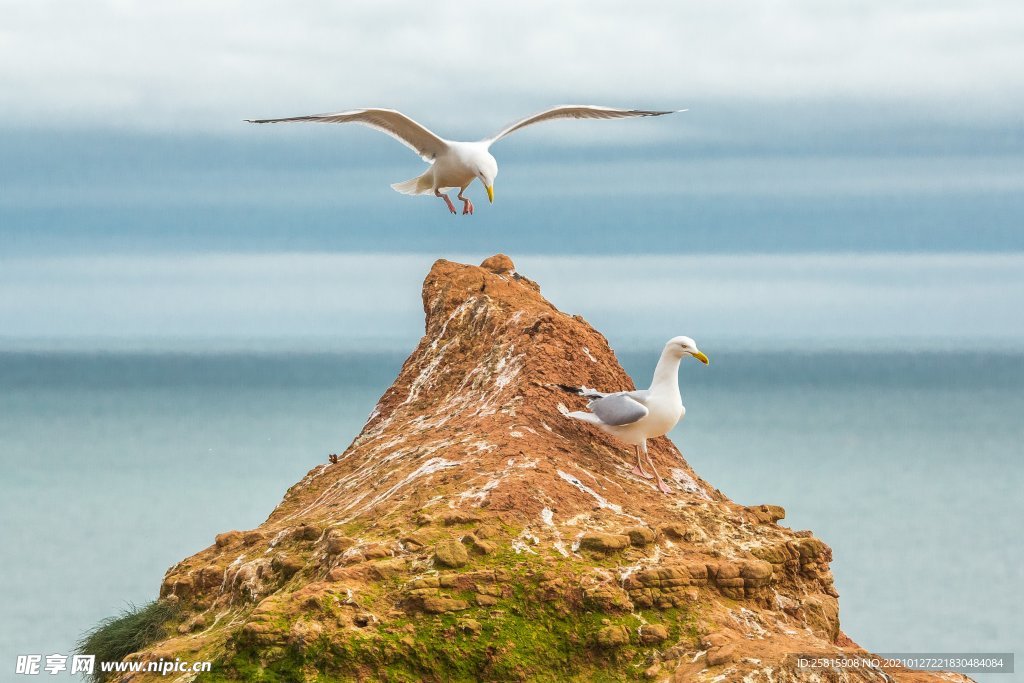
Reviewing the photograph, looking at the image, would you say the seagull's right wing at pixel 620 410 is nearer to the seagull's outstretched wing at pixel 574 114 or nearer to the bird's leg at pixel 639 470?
the bird's leg at pixel 639 470

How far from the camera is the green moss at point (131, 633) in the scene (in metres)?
16.7

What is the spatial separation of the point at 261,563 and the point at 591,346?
479 cm

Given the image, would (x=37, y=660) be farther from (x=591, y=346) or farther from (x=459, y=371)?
(x=591, y=346)

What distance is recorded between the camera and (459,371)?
62.6 feet

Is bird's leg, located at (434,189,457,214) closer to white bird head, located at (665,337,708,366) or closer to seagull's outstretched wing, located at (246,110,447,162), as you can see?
seagull's outstretched wing, located at (246,110,447,162)

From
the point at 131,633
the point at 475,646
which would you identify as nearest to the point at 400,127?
the point at 131,633

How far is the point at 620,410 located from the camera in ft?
54.5

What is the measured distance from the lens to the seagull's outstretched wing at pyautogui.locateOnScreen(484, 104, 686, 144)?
2214 centimetres

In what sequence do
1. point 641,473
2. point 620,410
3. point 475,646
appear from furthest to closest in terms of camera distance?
point 641,473, point 620,410, point 475,646

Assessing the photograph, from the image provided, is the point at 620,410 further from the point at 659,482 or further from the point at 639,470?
the point at 639,470

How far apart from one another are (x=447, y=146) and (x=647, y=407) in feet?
21.3

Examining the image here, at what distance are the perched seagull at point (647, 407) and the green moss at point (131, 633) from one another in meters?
4.55

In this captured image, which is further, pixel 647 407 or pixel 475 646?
pixel 647 407

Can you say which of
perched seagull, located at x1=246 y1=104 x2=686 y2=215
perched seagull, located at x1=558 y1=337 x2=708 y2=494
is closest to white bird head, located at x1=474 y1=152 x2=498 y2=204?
perched seagull, located at x1=246 y1=104 x2=686 y2=215
